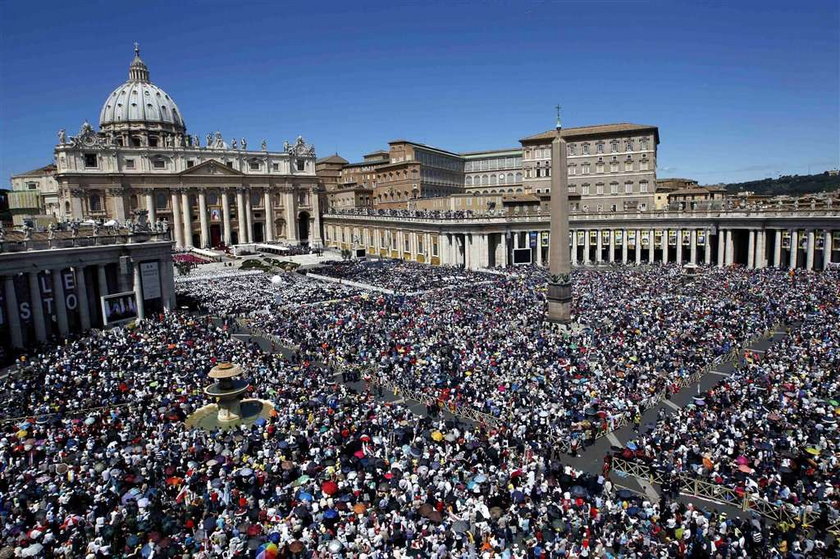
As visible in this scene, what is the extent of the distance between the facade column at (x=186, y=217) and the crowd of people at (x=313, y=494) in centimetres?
8692

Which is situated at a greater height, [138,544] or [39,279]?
[39,279]

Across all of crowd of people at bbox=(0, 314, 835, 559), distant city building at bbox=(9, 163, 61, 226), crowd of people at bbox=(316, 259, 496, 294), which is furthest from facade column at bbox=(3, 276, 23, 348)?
distant city building at bbox=(9, 163, 61, 226)

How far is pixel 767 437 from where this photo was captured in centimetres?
1905

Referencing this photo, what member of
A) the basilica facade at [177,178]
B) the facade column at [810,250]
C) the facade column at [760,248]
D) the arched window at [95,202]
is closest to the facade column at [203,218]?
the basilica facade at [177,178]

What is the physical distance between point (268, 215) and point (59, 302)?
261 feet

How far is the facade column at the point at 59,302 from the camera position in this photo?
125ft

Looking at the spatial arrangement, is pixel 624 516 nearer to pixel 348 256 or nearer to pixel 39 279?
pixel 39 279

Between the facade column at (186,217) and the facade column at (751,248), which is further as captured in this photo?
the facade column at (186,217)

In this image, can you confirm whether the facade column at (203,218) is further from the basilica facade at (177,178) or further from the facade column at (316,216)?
the facade column at (316,216)

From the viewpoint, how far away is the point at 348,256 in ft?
284

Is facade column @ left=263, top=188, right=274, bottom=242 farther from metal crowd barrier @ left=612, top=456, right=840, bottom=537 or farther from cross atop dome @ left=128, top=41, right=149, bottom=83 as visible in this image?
metal crowd barrier @ left=612, top=456, right=840, bottom=537

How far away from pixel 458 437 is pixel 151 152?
101m

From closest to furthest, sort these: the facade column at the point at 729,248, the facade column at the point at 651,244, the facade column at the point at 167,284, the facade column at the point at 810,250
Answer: the facade column at the point at 167,284, the facade column at the point at 810,250, the facade column at the point at 729,248, the facade column at the point at 651,244

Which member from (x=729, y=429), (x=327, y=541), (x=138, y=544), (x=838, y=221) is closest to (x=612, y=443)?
(x=729, y=429)
